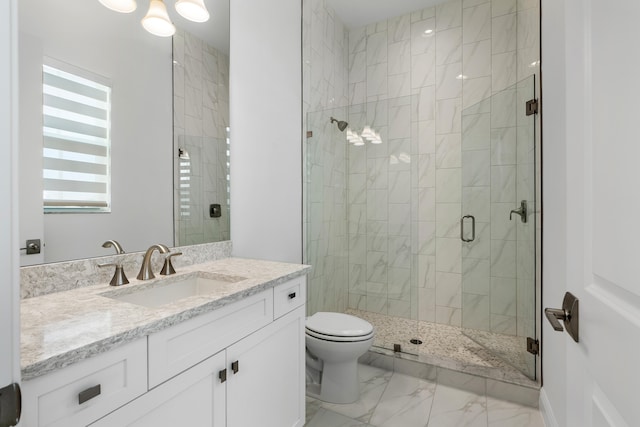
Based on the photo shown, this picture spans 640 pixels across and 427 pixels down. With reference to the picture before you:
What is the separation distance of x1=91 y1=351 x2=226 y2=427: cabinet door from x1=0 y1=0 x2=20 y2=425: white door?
489mm

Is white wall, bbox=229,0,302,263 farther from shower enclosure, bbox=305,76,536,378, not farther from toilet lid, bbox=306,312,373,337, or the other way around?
toilet lid, bbox=306,312,373,337

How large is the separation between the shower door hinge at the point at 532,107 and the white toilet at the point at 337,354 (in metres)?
1.69

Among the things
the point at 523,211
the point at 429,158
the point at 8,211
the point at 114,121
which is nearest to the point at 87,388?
the point at 8,211

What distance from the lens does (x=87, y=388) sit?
0.73m

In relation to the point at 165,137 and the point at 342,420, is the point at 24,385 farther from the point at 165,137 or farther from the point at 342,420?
the point at 342,420

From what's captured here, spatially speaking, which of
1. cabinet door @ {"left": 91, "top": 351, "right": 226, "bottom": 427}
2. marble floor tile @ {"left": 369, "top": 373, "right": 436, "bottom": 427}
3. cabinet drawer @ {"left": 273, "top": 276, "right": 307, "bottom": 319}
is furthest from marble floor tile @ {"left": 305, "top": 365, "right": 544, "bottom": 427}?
cabinet door @ {"left": 91, "top": 351, "right": 226, "bottom": 427}

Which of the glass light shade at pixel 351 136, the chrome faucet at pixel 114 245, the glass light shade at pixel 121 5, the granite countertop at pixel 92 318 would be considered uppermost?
the glass light shade at pixel 121 5

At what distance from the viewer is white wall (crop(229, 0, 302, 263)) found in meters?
1.99

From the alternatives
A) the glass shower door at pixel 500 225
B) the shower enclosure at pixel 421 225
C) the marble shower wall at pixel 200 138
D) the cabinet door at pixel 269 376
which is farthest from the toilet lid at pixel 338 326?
the glass shower door at pixel 500 225

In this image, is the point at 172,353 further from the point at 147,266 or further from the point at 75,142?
the point at 75,142

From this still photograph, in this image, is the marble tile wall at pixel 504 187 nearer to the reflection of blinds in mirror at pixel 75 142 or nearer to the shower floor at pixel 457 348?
the shower floor at pixel 457 348

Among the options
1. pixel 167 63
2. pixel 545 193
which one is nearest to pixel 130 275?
pixel 167 63

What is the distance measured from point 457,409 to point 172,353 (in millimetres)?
1728

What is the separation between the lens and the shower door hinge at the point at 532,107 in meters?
1.91
